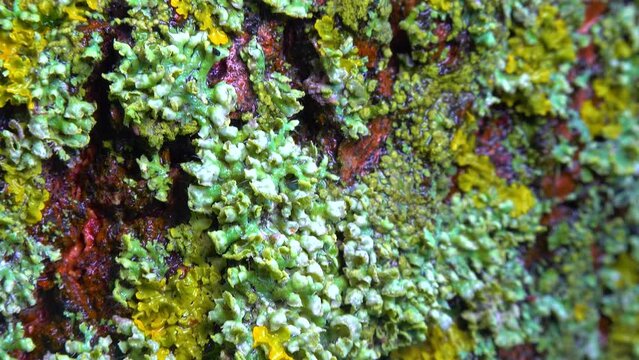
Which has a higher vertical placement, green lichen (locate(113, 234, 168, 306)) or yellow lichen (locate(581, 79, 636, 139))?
yellow lichen (locate(581, 79, 636, 139))

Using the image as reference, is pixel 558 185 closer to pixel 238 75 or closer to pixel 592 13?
pixel 592 13

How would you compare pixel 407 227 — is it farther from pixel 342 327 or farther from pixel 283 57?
pixel 283 57

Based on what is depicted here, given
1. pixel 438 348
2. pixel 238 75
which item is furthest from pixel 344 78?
pixel 438 348

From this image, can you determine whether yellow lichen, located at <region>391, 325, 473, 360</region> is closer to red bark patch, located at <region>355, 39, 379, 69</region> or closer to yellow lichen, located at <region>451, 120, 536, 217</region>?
yellow lichen, located at <region>451, 120, 536, 217</region>

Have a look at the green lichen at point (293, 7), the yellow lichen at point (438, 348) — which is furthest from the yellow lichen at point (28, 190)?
the yellow lichen at point (438, 348)

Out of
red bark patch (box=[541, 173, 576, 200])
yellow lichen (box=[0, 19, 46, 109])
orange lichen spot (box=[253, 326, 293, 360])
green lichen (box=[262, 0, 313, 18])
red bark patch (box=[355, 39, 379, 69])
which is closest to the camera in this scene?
yellow lichen (box=[0, 19, 46, 109])

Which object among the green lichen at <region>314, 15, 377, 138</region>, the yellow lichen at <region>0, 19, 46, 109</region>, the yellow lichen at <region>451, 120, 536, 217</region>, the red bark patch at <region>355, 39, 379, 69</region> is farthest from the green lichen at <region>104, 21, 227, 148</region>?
the yellow lichen at <region>451, 120, 536, 217</region>

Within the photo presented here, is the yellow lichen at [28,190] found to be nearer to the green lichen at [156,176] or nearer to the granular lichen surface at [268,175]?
the granular lichen surface at [268,175]
